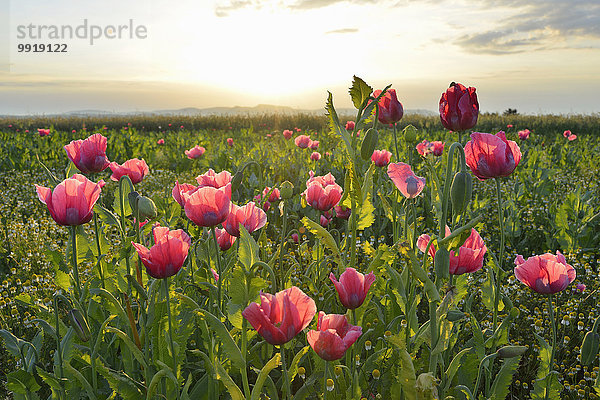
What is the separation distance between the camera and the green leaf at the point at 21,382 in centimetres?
171

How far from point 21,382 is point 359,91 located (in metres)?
1.67

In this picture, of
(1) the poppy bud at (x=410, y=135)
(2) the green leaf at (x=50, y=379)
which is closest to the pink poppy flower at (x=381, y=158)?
(1) the poppy bud at (x=410, y=135)

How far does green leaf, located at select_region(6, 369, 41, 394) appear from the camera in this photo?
1.71 meters

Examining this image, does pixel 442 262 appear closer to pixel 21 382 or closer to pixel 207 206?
pixel 207 206

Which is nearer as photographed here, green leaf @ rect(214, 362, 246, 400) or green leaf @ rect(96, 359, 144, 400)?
green leaf @ rect(214, 362, 246, 400)

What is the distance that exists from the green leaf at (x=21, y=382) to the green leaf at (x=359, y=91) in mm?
1610

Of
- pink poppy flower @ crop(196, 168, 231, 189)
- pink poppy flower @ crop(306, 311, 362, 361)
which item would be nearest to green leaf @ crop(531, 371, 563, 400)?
pink poppy flower @ crop(306, 311, 362, 361)

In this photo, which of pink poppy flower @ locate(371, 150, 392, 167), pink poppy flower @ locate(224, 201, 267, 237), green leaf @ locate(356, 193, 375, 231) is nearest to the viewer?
pink poppy flower @ locate(224, 201, 267, 237)

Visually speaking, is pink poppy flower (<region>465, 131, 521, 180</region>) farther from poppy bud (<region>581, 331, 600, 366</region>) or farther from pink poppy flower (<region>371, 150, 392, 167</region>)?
pink poppy flower (<region>371, 150, 392, 167</region>)

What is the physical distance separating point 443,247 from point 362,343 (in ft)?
2.53

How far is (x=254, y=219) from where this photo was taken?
195 cm

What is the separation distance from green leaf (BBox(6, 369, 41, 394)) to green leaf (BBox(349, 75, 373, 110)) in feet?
5.28

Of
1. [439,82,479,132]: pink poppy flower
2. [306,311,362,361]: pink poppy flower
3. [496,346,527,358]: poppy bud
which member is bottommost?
[496,346,527,358]: poppy bud

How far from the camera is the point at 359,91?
1.77 meters
